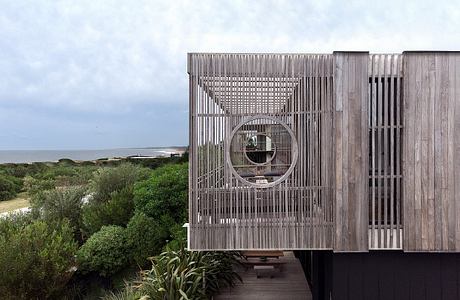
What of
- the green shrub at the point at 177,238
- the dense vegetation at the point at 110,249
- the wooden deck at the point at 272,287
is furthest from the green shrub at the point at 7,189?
the wooden deck at the point at 272,287

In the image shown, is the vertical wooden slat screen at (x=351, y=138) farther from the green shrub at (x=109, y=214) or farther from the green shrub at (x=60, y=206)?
the green shrub at (x=60, y=206)

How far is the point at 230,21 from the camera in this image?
37.2 feet

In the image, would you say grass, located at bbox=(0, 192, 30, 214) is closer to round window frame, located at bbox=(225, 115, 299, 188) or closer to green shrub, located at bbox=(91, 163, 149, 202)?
green shrub, located at bbox=(91, 163, 149, 202)

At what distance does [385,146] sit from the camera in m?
4.50

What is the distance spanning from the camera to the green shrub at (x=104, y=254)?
8.84 m

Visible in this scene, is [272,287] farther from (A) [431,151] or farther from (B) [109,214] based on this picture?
(B) [109,214]

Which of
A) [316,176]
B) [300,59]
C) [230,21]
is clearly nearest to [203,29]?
[230,21]

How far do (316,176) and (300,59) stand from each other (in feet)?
5.42

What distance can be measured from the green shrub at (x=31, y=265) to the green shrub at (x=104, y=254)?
770 millimetres

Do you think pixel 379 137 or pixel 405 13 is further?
pixel 405 13

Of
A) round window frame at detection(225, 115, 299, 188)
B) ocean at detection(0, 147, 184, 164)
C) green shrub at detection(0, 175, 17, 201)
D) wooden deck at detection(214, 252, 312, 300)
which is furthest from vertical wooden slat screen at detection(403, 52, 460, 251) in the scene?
ocean at detection(0, 147, 184, 164)

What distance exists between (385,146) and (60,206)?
11.2m

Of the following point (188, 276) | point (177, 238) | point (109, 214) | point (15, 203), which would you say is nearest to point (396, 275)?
point (188, 276)

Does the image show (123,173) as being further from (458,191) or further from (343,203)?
(458,191)
